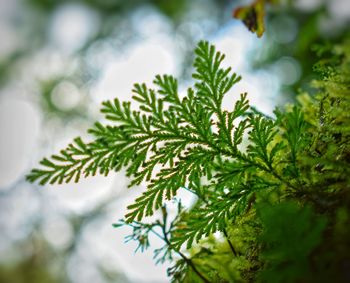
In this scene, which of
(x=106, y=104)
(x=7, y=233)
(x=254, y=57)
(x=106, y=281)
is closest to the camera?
(x=106, y=104)

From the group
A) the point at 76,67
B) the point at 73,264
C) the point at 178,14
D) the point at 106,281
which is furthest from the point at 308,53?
the point at 73,264

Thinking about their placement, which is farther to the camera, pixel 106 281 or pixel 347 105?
pixel 106 281

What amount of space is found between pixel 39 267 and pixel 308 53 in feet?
31.8

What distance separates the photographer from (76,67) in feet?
28.5

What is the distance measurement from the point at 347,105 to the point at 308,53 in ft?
15.1

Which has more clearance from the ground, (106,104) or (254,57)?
(254,57)

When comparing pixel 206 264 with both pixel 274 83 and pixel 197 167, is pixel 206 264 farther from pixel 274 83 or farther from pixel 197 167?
pixel 274 83

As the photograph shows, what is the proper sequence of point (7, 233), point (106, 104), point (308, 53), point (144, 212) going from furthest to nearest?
point (7, 233) < point (308, 53) < point (144, 212) < point (106, 104)

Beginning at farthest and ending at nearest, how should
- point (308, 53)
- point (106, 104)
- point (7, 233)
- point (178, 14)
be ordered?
point (7, 233) → point (178, 14) → point (308, 53) → point (106, 104)

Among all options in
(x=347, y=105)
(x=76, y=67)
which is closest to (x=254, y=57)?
(x=76, y=67)

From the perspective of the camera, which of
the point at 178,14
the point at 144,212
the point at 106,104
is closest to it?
the point at 106,104

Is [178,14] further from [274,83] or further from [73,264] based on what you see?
[73,264]

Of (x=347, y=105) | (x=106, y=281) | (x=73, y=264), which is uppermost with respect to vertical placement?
(x=73, y=264)

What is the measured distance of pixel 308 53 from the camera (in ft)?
16.9
